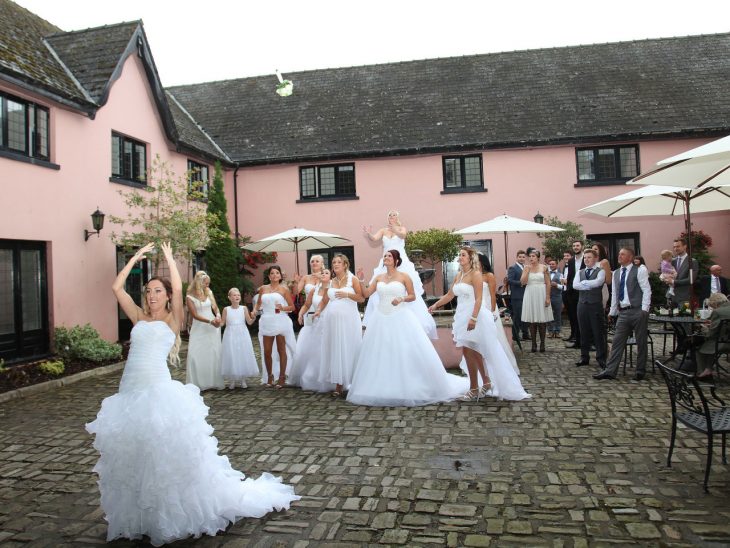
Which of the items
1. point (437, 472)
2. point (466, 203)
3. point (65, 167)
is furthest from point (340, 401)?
point (466, 203)

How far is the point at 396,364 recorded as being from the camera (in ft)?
26.3

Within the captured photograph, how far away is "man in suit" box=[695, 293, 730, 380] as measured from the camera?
8.13m

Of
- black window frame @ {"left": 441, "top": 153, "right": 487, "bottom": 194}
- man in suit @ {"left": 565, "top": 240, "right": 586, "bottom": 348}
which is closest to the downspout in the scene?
black window frame @ {"left": 441, "top": 153, "right": 487, "bottom": 194}

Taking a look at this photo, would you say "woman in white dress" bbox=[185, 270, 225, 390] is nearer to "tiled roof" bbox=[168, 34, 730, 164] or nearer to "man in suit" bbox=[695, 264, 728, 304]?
"man in suit" bbox=[695, 264, 728, 304]

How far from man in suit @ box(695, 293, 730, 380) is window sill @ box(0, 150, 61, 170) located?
42.5 ft

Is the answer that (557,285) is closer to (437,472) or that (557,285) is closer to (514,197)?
(514,197)

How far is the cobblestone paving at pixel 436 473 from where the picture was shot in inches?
163

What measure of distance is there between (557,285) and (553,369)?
361cm

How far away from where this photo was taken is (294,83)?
925 inches

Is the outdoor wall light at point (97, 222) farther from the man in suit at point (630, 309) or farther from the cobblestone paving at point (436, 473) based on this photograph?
the man in suit at point (630, 309)

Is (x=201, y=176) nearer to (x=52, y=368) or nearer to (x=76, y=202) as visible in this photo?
(x=76, y=202)

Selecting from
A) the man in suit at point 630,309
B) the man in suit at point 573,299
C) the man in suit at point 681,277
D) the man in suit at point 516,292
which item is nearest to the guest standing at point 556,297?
the man in suit at point 573,299

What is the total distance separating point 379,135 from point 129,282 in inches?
395

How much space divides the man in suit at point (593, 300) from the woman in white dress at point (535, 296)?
67.7 inches
